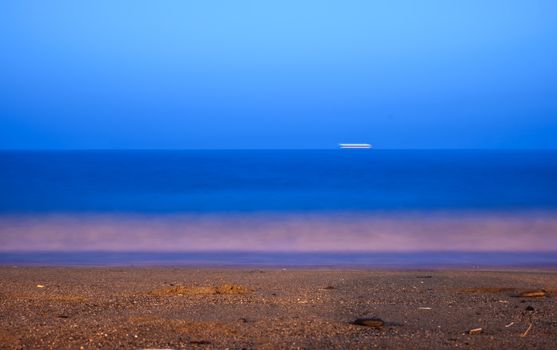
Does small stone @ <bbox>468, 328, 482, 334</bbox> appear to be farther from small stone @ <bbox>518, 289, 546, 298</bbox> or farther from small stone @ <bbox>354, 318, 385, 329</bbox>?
small stone @ <bbox>518, 289, 546, 298</bbox>

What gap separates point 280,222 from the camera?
2098cm

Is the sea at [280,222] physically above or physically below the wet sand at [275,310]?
above

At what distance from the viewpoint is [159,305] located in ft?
22.5

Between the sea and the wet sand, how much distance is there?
10.3 feet

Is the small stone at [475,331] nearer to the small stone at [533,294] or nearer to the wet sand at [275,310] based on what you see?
the wet sand at [275,310]

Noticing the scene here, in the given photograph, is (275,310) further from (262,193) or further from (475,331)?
(262,193)

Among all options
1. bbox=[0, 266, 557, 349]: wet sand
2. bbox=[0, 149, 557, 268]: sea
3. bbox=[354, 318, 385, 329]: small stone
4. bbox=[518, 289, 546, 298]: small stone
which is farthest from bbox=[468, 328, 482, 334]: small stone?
bbox=[0, 149, 557, 268]: sea

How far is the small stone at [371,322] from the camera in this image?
5922 millimetres

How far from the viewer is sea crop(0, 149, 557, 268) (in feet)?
44.7

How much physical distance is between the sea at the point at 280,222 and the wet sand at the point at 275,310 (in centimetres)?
313

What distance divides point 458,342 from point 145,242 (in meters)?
11.5

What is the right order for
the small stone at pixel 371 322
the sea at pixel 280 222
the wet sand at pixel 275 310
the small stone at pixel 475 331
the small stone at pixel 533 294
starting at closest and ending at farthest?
the wet sand at pixel 275 310
the small stone at pixel 475 331
the small stone at pixel 371 322
the small stone at pixel 533 294
the sea at pixel 280 222

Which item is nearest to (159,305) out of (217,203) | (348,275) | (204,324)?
(204,324)

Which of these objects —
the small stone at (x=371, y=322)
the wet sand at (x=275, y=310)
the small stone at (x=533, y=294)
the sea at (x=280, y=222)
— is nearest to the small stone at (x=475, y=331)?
the wet sand at (x=275, y=310)
